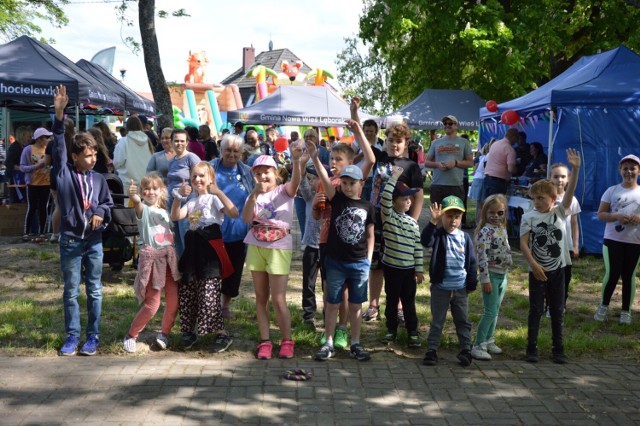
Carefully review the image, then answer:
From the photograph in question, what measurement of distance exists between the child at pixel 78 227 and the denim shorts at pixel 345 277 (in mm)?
1949

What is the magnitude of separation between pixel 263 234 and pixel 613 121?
7861 millimetres

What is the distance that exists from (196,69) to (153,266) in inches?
1692

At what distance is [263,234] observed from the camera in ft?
19.0

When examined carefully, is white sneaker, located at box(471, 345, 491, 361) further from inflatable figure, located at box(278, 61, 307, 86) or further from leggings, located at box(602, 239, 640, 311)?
inflatable figure, located at box(278, 61, 307, 86)

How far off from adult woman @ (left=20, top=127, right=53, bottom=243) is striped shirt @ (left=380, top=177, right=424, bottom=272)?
7306 millimetres

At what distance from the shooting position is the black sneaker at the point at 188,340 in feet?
19.9

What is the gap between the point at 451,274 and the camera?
5.71 m

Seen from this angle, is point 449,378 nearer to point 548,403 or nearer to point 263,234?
point 548,403

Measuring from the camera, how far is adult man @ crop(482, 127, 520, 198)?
12219 millimetres

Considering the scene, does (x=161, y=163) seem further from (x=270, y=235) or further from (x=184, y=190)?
(x=270, y=235)

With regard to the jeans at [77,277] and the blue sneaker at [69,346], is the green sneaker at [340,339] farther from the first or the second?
the blue sneaker at [69,346]

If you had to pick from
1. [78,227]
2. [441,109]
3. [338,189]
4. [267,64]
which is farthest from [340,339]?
[267,64]

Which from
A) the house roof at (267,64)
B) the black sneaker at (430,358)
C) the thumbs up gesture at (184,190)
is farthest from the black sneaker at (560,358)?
the house roof at (267,64)

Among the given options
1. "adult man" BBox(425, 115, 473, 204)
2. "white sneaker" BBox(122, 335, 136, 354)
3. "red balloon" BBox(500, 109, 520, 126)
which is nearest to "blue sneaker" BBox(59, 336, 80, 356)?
"white sneaker" BBox(122, 335, 136, 354)
